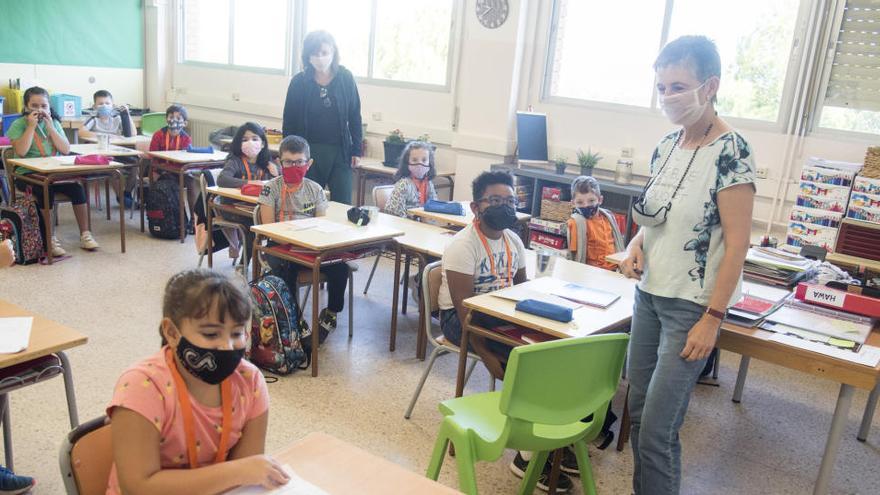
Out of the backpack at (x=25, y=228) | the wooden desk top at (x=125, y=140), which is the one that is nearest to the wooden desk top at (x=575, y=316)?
the backpack at (x=25, y=228)

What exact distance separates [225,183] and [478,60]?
2.50m

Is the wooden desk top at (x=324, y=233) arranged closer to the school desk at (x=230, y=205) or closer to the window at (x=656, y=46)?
the school desk at (x=230, y=205)

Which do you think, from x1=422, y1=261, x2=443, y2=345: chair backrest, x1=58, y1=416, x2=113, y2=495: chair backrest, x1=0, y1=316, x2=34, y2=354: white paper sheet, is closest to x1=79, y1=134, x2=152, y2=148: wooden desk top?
x1=422, y1=261, x2=443, y2=345: chair backrest

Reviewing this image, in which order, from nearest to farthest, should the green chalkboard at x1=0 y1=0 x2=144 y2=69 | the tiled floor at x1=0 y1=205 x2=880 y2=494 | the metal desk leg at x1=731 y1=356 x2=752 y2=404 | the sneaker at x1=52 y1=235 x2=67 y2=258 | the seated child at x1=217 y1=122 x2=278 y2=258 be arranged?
1. the tiled floor at x1=0 y1=205 x2=880 y2=494
2. the metal desk leg at x1=731 y1=356 x2=752 y2=404
3. the seated child at x1=217 y1=122 x2=278 y2=258
4. the sneaker at x1=52 y1=235 x2=67 y2=258
5. the green chalkboard at x1=0 y1=0 x2=144 y2=69

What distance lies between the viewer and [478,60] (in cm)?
584

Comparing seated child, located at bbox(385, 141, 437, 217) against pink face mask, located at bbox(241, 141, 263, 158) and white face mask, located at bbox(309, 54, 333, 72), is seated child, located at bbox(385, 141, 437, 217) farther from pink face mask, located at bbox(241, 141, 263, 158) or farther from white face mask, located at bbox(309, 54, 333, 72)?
pink face mask, located at bbox(241, 141, 263, 158)

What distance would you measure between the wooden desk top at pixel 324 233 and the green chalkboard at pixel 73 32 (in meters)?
5.55

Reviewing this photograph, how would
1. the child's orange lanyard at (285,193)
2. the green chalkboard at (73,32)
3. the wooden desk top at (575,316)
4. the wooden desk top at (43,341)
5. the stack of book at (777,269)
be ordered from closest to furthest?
the wooden desk top at (43,341) → the wooden desk top at (575,316) → the stack of book at (777,269) → the child's orange lanyard at (285,193) → the green chalkboard at (73,32)

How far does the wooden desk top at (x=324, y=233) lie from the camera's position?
3.29 meters

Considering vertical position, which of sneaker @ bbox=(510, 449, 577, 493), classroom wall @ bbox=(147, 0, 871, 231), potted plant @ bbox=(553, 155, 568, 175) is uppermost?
classroom wall @ bbox=(147, 0, 871, 231)

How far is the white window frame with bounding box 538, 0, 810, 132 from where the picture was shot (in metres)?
4.64

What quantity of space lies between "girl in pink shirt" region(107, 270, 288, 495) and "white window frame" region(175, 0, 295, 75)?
21.5 feet

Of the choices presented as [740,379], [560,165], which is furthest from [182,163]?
[740,379]

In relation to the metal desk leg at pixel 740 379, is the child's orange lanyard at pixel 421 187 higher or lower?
higher
